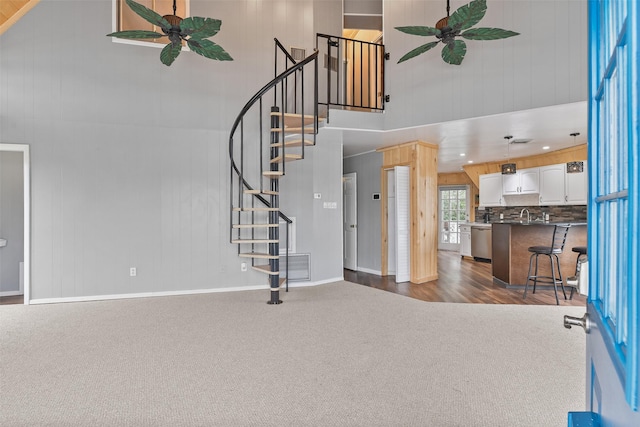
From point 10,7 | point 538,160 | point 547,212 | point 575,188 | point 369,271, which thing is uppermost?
point 10,7

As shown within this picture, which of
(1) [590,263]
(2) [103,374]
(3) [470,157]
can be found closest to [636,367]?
(1) [590,263]

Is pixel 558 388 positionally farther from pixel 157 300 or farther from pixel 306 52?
pixel 306 52

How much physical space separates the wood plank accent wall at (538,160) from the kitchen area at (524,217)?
156 millimetres

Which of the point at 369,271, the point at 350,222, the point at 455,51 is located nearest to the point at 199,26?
the point at 455,51

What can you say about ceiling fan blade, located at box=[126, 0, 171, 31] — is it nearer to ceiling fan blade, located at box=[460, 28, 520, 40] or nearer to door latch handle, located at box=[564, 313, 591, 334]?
ceiling fan blade, located at box=[460, 28, 520, 40]

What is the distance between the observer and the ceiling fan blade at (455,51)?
424cm

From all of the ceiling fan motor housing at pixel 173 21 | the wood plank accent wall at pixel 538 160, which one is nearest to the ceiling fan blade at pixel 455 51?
the ceiling fan motor housing at pixel 173 21

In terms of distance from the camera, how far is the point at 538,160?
27.2ft

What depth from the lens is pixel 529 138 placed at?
254 inches

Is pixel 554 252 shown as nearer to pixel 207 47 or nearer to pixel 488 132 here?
pixel 488 132

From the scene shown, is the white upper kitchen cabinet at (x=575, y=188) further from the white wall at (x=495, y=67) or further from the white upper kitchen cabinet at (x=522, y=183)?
the white wall at (x=495, y=67)

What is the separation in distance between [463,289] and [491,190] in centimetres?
433

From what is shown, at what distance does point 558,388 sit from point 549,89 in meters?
3.60

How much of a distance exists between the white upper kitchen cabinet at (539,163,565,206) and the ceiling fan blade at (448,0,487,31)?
5.38m
